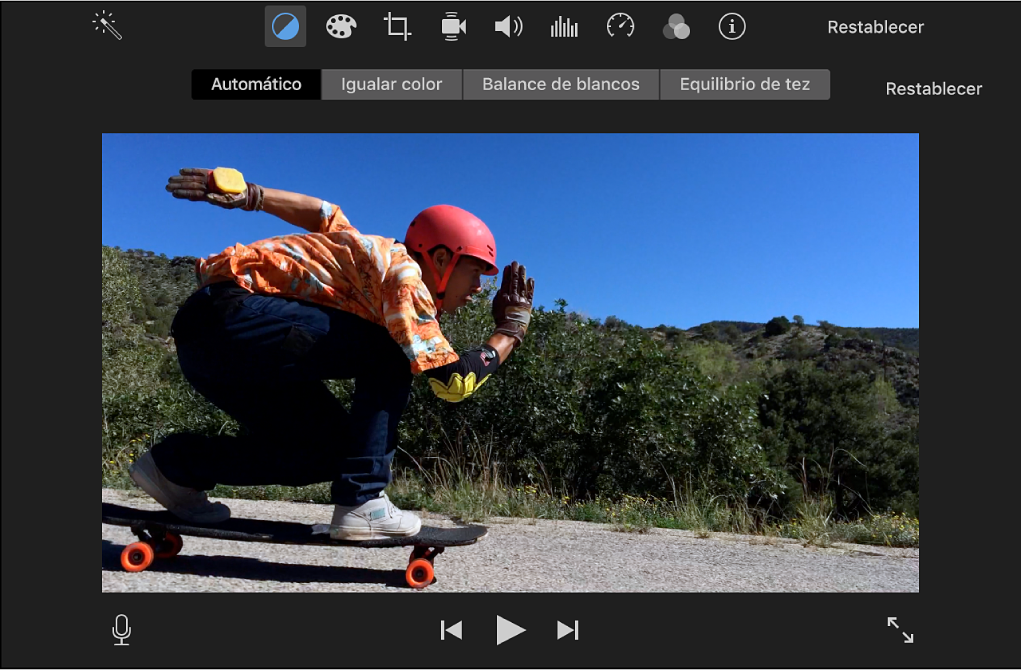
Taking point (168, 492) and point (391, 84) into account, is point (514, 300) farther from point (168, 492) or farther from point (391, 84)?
point (168, 492)

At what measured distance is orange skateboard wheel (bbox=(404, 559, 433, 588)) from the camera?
2455 millimetres

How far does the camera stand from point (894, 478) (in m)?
15.9

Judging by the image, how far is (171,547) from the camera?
2590 millimetres

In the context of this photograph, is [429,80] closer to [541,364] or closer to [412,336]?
[412,336]

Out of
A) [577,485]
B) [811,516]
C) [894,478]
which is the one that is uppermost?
[811,516]

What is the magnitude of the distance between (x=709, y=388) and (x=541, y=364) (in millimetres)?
2457

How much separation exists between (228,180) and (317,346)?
0.67 metres

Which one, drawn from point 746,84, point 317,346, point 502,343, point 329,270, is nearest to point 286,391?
point 317,346

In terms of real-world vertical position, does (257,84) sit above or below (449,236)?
above

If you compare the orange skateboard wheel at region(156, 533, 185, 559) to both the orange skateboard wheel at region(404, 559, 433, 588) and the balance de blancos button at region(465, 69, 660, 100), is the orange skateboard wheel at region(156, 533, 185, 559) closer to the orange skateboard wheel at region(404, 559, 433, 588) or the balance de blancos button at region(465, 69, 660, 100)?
the orange skateboard wheel at region(404, 559, 433, 588)

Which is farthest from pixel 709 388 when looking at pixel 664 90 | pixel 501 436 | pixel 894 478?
pixel 894 478

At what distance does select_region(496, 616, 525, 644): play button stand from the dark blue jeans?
2.33ft

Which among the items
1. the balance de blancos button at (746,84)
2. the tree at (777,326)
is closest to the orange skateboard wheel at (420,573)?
the balance de blancos button at (746,84)

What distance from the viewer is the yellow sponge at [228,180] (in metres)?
2.44
